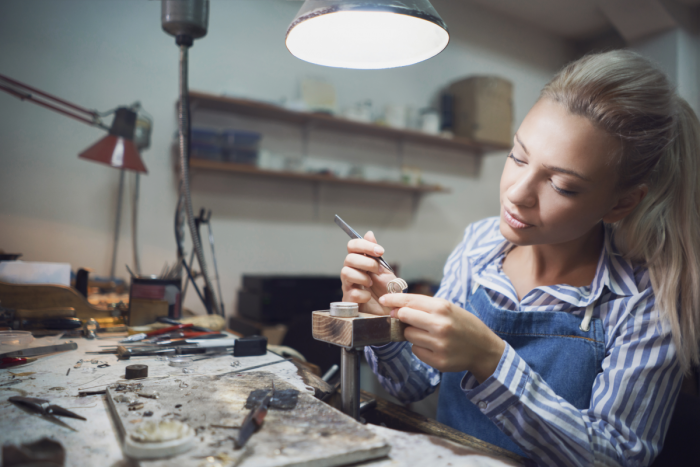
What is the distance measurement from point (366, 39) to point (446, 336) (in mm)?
620

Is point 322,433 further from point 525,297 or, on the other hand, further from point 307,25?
point 307,25

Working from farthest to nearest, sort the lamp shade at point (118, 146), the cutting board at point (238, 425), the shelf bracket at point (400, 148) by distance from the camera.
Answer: the shelf bracket at point (400, 148)
the lamp shade at point (118, 146)
the cutting board at point (238, 425)

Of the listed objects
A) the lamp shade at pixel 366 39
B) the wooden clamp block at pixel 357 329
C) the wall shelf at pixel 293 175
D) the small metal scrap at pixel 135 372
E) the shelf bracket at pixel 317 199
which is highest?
the lamp shade at pixel 366 39

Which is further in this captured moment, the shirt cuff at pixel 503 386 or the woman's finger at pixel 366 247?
the woman's finger at pixel 366 247

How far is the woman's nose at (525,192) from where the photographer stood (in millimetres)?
773

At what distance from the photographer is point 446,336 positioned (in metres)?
0.61

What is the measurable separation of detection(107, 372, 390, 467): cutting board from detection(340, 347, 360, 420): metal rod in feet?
0.15

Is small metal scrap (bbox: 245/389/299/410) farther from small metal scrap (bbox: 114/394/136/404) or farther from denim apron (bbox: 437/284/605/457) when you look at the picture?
denim apron (bbox: 437/284/605/457)

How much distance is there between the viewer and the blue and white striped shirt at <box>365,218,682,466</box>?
0.64 meters

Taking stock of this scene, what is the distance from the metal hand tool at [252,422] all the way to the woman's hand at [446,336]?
23 cm

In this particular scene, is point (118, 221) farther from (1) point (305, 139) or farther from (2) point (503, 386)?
(2) point (503, 386)

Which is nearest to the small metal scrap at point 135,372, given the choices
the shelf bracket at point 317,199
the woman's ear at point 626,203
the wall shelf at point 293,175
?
the woman's ear at point 626,203

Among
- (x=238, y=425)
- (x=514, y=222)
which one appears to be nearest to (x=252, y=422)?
(x=238, y=425)

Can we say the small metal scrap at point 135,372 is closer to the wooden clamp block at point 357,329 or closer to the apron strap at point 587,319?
the wooden clamp block at point 357,329
